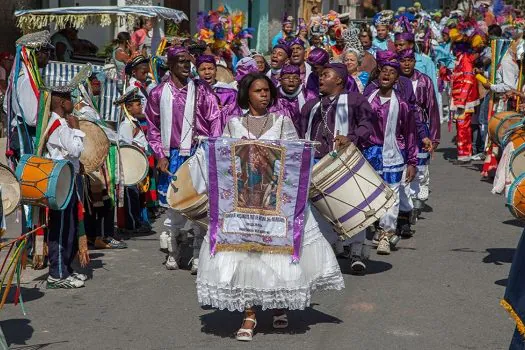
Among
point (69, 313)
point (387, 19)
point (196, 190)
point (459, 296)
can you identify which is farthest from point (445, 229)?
point (387, 19)

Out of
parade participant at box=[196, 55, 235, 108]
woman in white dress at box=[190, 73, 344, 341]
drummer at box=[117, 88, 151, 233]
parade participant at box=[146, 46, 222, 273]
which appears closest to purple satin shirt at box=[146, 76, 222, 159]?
parade participant at box=[146, 46, 222, 273]

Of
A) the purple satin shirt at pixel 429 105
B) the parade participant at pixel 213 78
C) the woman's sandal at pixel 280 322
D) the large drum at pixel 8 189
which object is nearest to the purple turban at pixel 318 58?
the parade participant at pixel 213 78

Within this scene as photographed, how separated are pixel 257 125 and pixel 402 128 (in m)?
3.08

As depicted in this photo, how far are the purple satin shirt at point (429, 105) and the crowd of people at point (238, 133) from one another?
0.04 ft

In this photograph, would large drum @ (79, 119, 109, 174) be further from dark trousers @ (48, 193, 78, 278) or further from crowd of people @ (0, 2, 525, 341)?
dark trousers @ (48, 193, 78, 278)

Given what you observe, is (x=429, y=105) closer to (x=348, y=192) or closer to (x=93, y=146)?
(x=348, y=192)

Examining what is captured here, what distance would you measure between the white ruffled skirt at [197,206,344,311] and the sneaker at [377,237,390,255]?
2.95 m

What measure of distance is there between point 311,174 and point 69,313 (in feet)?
6.61

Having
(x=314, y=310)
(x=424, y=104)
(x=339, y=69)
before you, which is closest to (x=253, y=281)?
(x=314, y=310)

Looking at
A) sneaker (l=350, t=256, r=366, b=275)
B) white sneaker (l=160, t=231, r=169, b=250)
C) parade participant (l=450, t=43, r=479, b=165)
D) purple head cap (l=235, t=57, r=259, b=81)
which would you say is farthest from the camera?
parade participant (l=450, t=43, r=479, b=165)

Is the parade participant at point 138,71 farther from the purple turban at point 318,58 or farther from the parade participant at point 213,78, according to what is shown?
the purple turban at point 318,58

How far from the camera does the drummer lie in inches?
448

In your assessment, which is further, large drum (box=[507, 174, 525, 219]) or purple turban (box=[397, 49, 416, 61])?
purple turban (box=[397, 49, 416, 61])

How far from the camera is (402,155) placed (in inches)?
420
